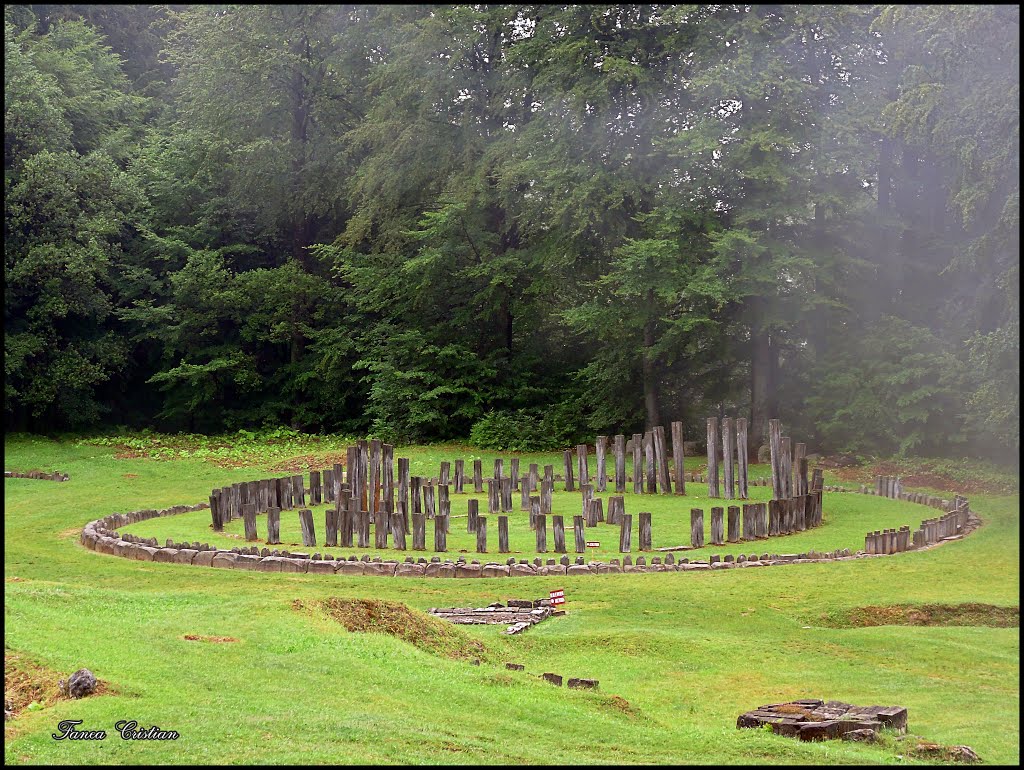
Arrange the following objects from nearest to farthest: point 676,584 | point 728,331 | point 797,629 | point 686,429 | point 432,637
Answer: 1. point 432,637
2. point 797,629
3. point 676,584
4. point 728,331
5. point 686,429

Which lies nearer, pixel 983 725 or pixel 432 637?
pixel 983 725

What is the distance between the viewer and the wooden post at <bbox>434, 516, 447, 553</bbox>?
695 inches

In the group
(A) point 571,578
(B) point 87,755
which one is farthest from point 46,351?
(B) point 87,755

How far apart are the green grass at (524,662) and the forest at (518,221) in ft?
32.6

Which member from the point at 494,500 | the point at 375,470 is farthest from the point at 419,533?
the point at 494,500

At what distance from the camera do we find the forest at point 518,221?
29.7m

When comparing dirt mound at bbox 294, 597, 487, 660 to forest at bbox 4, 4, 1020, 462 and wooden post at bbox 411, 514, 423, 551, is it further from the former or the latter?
forest at bbox 4, 4, 1020, 462

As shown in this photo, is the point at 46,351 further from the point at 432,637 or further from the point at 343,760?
the point at 343,760

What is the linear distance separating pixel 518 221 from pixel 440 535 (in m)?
20.9

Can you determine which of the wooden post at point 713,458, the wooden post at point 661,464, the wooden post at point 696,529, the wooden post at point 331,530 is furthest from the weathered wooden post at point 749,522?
the wooden post at point 331,530

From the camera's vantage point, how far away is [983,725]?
31.8ft

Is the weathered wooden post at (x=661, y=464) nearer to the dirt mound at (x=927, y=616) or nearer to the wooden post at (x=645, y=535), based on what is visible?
the wooden post at (x=645, y=535)

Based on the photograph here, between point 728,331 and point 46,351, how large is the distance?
21.0m

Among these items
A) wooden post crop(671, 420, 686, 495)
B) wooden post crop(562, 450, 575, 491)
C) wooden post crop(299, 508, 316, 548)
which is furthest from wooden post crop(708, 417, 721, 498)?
wooden post crop(299, 508, 316, 548)
